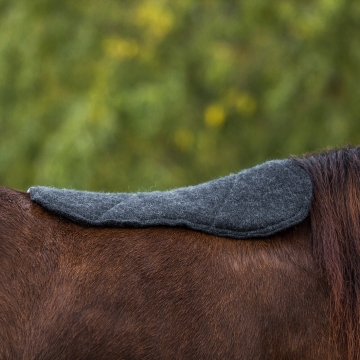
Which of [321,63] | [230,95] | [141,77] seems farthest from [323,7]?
[141,77]

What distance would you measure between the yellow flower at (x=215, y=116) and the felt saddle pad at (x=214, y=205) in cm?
460

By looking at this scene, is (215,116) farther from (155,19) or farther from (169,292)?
(169,292)

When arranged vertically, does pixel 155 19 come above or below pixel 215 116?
above

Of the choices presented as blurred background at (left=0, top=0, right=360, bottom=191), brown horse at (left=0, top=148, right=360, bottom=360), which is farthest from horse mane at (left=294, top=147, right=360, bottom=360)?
blurred background at (left=0, top=0, right=360, bottom=191)

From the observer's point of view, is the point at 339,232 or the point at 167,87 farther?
the point at 167,87

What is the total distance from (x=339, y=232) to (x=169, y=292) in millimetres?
609

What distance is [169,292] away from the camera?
6.56 ft

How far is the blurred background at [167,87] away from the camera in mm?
6324

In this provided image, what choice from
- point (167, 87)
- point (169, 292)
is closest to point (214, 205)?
point (169, 292)

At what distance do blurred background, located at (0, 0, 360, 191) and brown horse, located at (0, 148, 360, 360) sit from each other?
13.4 ft

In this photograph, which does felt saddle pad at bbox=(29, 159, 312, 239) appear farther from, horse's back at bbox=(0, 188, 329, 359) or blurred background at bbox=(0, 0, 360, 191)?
blurred background at bbox=(0, 0, 360, 191)

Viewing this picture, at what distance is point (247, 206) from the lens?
2.21 m

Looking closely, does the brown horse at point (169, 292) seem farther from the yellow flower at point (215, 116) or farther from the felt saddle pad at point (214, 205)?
the yellow flower at point (215, 116)

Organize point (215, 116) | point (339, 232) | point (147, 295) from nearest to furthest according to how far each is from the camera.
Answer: point (147, 295) < point (339, 232) < point (215, 116)
